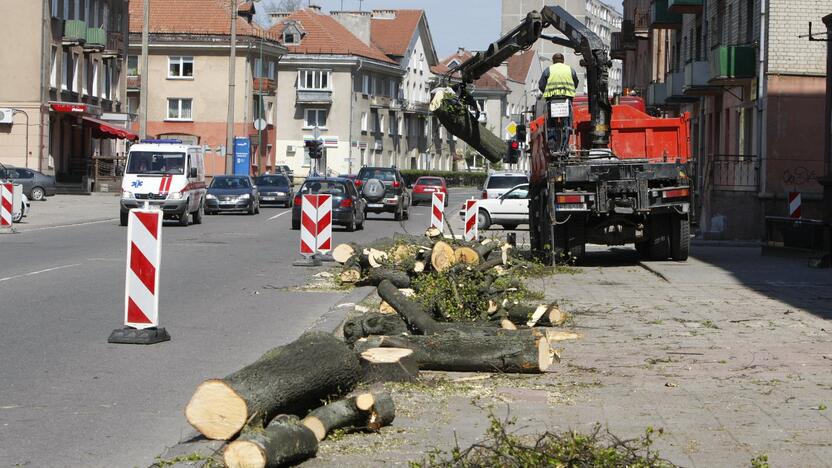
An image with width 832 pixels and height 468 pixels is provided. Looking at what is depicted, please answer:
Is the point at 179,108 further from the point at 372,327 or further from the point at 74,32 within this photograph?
the point at 372,327

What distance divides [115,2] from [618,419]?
66337mm

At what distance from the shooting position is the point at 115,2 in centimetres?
7100

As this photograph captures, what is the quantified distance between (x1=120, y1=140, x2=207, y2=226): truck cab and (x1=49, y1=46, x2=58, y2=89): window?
24139mm

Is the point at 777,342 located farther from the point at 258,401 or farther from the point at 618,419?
the point at 258,401

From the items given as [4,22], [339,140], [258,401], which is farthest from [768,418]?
[339,140]

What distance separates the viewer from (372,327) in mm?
11359

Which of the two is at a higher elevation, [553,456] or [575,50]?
[575,50]

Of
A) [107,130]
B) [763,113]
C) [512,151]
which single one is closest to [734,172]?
[763,113]

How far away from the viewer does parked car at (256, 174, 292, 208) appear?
52.7 metres

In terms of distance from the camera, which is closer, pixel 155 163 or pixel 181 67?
pixel 155 163

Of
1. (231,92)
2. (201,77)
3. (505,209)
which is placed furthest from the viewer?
(201,77)

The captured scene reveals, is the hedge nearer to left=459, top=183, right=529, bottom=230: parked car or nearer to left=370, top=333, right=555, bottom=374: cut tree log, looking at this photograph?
left=459, top=183, right=529, bottom=230: parked car

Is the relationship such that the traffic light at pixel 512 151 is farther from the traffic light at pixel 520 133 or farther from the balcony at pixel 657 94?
the balcony at pixel 657 94

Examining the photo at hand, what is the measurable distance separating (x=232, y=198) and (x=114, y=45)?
27883mm
